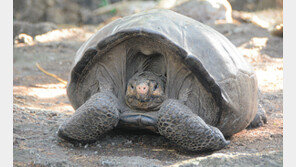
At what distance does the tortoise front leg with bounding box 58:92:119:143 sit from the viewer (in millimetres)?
2811

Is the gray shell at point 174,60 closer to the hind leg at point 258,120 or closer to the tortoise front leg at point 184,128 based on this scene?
the tortoise front leg at point 184,128

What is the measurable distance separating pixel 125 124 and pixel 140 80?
14.0 inches

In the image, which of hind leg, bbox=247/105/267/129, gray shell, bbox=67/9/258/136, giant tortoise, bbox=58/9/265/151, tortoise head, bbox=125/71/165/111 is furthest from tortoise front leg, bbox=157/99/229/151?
hind leg, bbox=247/105/267/129

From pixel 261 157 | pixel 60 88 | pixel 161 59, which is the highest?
pixel 161 59

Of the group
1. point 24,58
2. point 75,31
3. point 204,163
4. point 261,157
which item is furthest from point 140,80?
point 75,31

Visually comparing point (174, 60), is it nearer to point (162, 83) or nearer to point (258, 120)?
point (162, 83)

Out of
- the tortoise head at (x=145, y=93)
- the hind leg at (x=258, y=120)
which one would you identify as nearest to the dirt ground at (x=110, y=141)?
the hind leg at (x=258, y=120)

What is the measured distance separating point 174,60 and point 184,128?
0.54 metres

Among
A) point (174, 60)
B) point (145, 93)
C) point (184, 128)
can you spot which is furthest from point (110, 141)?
point (174, 60)

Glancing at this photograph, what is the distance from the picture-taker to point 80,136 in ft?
9.64

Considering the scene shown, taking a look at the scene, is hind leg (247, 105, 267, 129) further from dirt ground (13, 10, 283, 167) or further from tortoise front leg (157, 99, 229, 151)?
tortoise front leg (157, 99, 229, 151)

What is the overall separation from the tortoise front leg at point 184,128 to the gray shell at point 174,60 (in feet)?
0.93

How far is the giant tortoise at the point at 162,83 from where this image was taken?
2818 mm

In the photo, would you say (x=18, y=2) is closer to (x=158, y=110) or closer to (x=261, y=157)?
(x=158, y=110)
